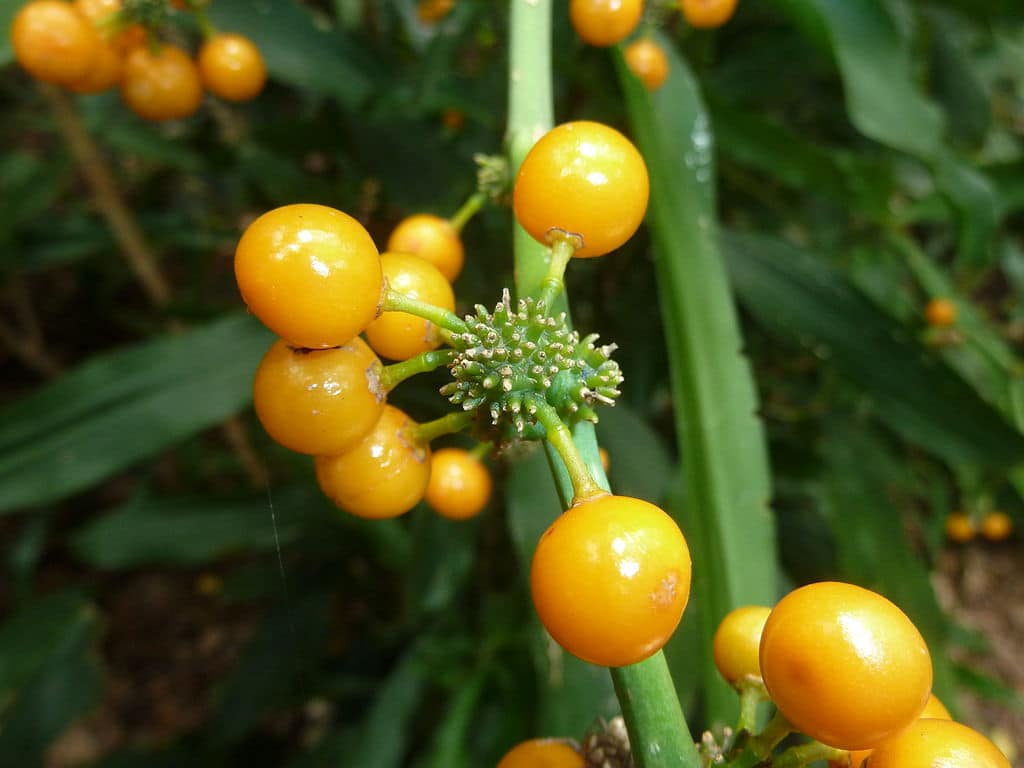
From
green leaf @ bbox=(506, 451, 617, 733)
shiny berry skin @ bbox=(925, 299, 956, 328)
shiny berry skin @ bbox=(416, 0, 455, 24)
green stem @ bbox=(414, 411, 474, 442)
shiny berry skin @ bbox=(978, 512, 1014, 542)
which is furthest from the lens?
shiny berry skin @ bbox=(978, 512, 1014, 542)

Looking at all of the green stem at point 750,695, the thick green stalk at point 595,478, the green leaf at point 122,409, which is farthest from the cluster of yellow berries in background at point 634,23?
the green leaf at point 122,409

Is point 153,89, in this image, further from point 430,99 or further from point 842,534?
point 842,534

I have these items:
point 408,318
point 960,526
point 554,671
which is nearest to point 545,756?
point 408,318

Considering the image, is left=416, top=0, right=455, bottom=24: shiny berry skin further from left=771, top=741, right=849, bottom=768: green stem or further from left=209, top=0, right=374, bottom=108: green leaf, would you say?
left=771, top=741, right=849, bottom=768: green stem

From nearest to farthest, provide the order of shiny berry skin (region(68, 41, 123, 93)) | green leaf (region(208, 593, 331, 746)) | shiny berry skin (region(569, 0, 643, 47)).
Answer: shiny berry skin (region(569, 0, 643, 47))
shiny berry skin (region(68, 41, 123, 93))
green leaf (region(208, 593, 331, 746))

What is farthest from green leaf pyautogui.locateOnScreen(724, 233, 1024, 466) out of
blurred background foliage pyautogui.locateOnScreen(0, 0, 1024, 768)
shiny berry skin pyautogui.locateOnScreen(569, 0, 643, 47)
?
shiny berry skin pyautogui.locateOnScreen(569, 0, 643, 47)
